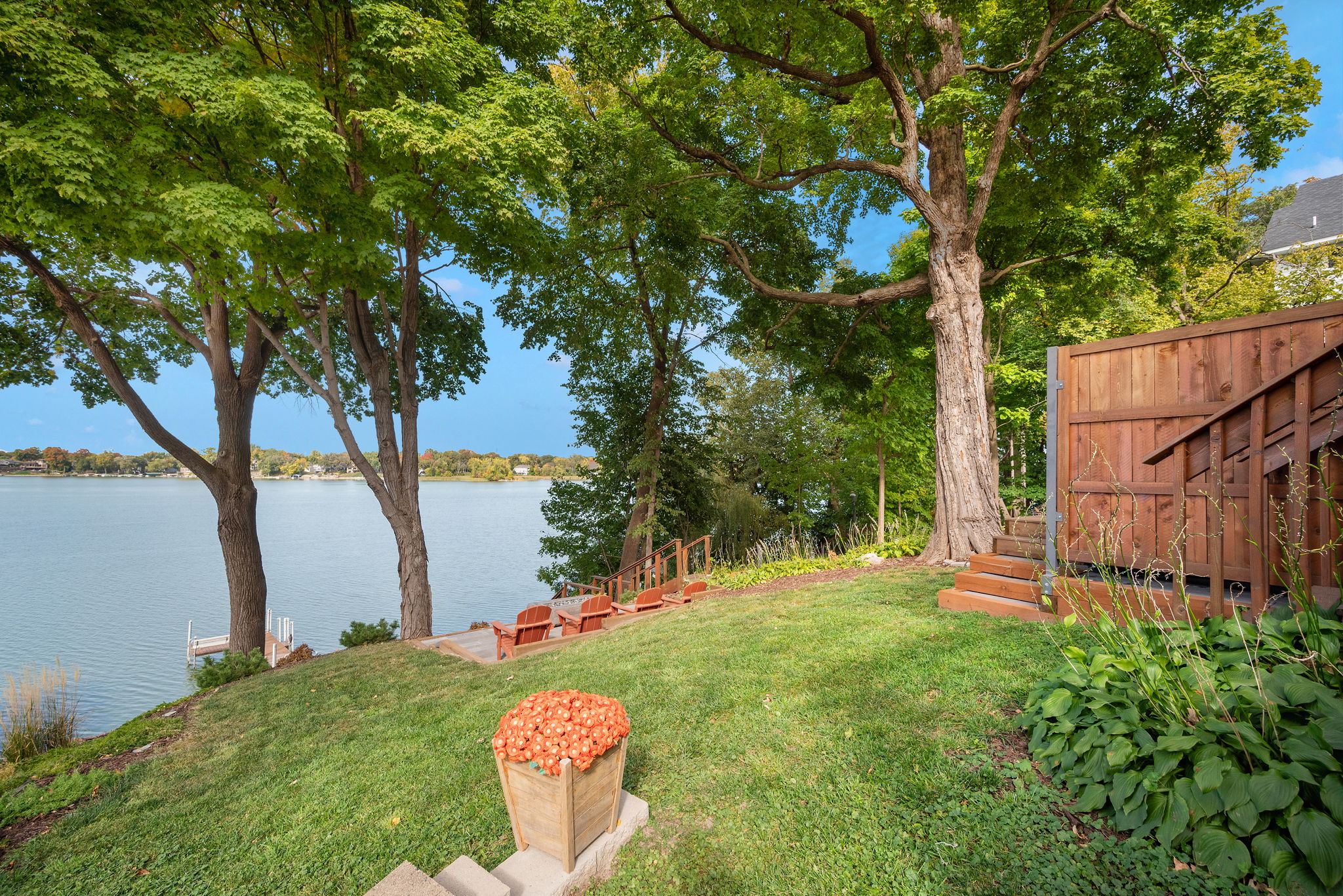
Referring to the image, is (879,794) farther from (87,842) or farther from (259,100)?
(259,100)

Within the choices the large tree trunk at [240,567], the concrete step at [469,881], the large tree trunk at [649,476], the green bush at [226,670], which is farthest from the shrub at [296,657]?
the concrete step at [469,881]

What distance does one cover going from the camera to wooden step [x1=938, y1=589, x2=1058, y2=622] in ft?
15.4

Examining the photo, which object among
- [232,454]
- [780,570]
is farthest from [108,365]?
[780,570]

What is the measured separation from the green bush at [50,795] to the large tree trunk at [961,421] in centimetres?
914

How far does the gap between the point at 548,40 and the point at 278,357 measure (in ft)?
30.1

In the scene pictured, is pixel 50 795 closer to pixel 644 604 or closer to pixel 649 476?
pixel 644 604

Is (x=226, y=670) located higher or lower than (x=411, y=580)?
lower

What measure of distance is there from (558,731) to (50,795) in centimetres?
397

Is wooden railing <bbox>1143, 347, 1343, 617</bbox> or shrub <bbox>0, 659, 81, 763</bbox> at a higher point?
wooden railing <bbox>1143, 347, 1343, 617</bbox>

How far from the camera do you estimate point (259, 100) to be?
6285 millimetres

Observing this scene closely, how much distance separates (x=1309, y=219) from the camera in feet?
64.5

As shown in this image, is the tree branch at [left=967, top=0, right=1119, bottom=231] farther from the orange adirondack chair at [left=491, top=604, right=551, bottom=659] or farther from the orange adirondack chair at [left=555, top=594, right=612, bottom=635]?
the orange adirondack chair at [left=491, top=604, right=551, bottom=659]

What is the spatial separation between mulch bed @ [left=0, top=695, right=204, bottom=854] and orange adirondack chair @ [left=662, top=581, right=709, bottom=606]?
5900 millimetres

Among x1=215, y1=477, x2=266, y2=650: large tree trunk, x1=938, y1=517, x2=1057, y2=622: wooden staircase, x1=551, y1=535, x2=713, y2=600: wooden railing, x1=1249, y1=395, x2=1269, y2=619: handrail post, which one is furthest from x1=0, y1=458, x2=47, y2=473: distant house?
x1=1249, y1=395, x2=1269, y2=619: handrail post
